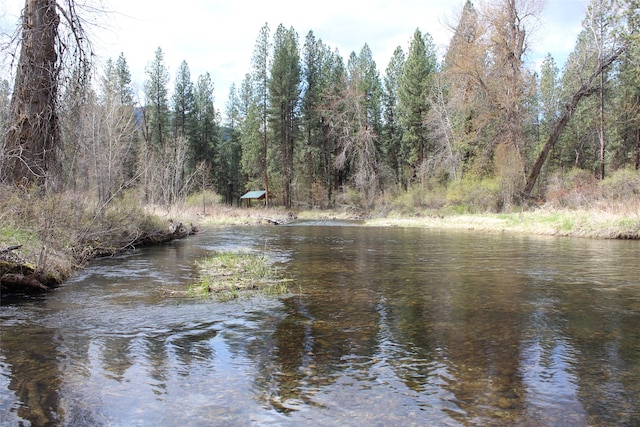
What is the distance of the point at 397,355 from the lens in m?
4.87

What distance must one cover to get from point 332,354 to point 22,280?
560 centimetres

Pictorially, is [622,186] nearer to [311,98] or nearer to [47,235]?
[47,235]

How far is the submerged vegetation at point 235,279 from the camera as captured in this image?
26.1 ft

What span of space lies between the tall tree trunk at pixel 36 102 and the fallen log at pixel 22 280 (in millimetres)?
2256

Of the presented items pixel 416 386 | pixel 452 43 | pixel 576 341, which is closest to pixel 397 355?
pixel 416 386

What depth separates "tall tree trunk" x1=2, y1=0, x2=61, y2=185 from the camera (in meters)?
8.97

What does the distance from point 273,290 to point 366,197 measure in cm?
3991

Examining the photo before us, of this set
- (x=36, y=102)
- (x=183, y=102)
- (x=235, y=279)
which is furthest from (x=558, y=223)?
(x=183, y=102)

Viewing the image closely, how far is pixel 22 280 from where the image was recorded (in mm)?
7496

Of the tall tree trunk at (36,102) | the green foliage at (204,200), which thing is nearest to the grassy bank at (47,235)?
the tall tree trunk at (36,102)

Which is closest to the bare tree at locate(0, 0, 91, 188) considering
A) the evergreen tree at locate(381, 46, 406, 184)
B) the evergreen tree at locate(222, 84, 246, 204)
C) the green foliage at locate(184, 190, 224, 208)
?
the green foliage at locate(184, 190, 224, 208)

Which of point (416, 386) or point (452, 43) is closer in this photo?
point (416, 386)

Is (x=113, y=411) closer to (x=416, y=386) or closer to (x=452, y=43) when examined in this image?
(x=416, y=386)

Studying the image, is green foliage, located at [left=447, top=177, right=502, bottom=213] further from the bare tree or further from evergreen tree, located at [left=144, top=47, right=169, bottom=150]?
evergreen tree, located at [left=144, top=47, right=169, bottom=150]
